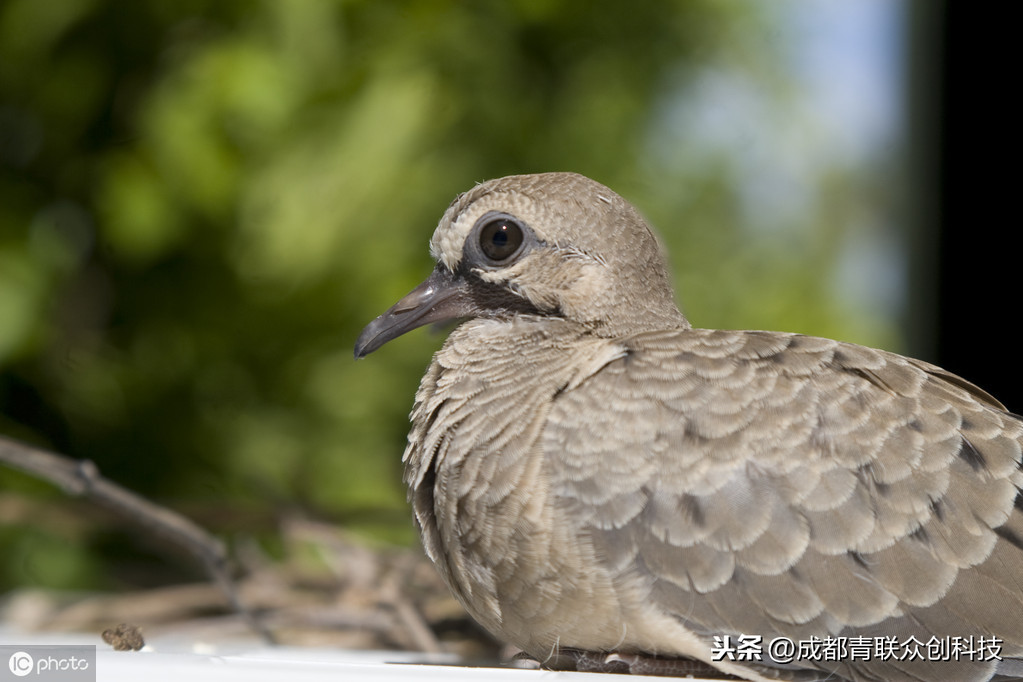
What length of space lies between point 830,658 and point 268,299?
3.88 ft

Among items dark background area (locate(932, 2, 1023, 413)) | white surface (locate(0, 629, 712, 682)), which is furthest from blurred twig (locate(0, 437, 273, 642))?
dark background area (locate(932, 2, 1023, 413))

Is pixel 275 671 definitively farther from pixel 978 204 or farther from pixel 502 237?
pixel 978 204

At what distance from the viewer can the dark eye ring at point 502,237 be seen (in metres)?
1.01

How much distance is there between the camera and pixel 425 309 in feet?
3.46

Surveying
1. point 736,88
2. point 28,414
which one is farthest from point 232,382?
point 736,88

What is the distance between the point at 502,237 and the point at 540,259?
5cm

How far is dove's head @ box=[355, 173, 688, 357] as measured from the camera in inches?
39.9

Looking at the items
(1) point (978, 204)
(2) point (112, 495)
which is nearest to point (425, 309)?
(2) point (112, 495)

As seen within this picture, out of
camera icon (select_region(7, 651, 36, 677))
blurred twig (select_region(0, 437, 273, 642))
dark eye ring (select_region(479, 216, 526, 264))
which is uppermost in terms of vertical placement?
dark eye ring (select_region(479, 216, 526, 264))

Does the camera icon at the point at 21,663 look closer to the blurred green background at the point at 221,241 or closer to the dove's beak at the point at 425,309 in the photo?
the dove's beak at the point at 425,309

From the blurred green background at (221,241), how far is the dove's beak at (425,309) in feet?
1.80

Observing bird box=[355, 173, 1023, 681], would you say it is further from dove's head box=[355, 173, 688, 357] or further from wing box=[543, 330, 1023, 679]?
dove's head box=[355, 173, 688, 357]

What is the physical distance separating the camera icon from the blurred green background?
72 centimetres

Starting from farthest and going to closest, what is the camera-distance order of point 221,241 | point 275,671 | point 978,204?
point 978,204, point 221,241, point 275,671
